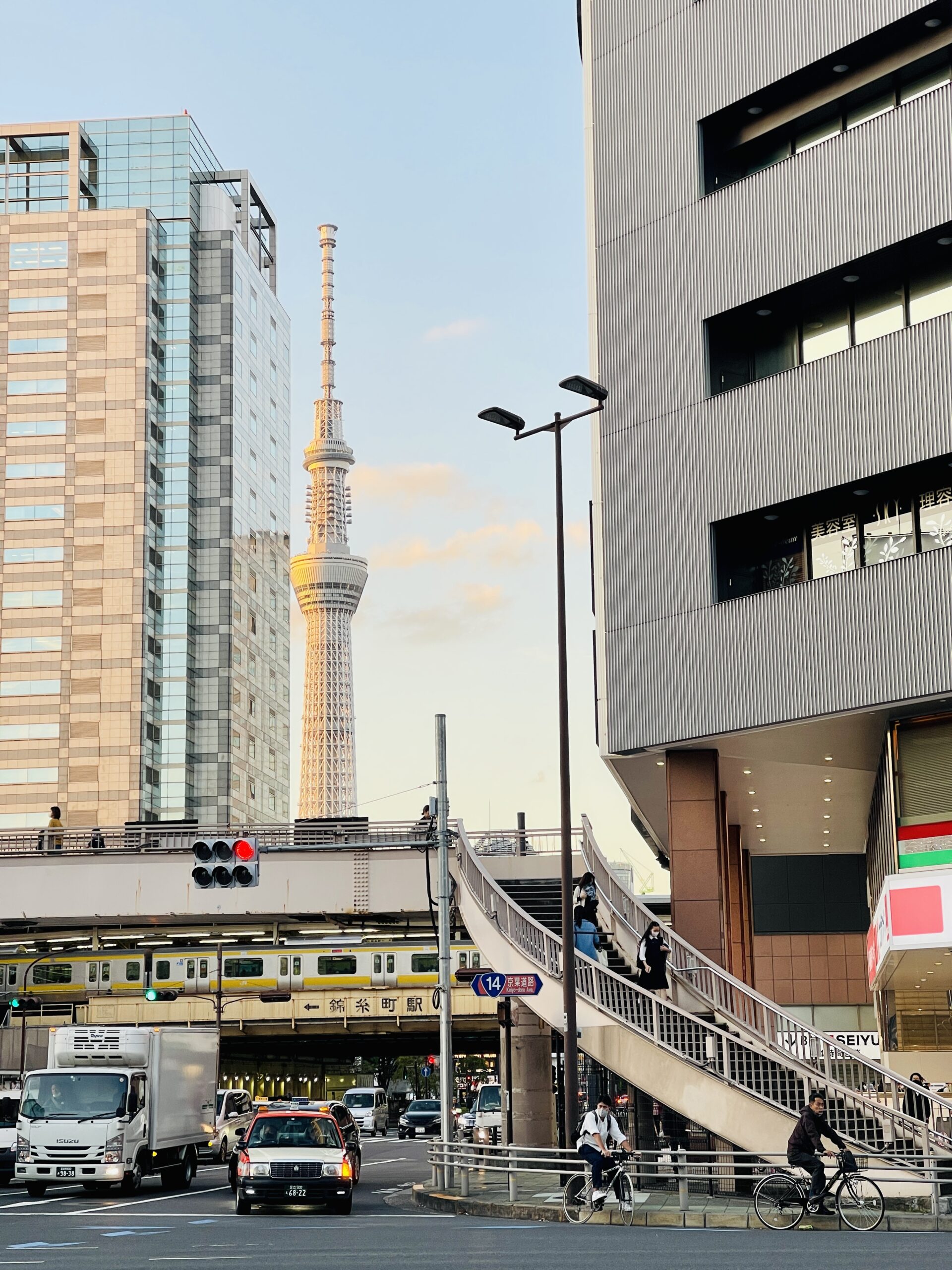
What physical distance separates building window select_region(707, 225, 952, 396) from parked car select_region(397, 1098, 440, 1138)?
4228cm

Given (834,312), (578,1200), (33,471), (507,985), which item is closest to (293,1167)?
(507,985)

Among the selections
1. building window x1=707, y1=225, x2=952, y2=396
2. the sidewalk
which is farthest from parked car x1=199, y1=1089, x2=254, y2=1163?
building window x1=707, y1=225, x2=952, y2=396

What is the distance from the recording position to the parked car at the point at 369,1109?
241ft

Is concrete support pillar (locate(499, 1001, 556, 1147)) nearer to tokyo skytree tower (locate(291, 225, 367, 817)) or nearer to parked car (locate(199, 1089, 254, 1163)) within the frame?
parked car (locate(199, 1089, 254, 1163))

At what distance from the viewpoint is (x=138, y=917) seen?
4006 cm

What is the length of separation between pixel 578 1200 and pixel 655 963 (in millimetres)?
6219

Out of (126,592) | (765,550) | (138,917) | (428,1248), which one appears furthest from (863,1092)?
(126,592)

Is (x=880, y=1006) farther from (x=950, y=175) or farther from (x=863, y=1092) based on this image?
(x=950, y=175)

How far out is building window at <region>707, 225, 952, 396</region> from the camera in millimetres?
29453

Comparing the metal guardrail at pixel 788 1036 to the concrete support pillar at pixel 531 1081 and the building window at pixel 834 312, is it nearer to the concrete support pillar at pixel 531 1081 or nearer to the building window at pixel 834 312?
the concrete support pillar at pixel 531 1081

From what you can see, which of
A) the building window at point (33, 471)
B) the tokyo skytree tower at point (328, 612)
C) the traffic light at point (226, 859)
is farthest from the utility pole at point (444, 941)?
the tokyo skytree tower at point (328, 612)

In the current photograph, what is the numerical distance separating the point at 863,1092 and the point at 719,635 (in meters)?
9.82

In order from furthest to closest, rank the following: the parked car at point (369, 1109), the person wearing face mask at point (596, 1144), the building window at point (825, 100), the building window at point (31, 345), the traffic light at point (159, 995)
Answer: the building window at point (31, 345)
the parked car at point (369, 1109)
the traffic light at point (159, 995)
the building window at point (825, 100)
the person wearing face mask at point (596, 1144)

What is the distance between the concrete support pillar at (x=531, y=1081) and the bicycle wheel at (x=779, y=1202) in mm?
16715
